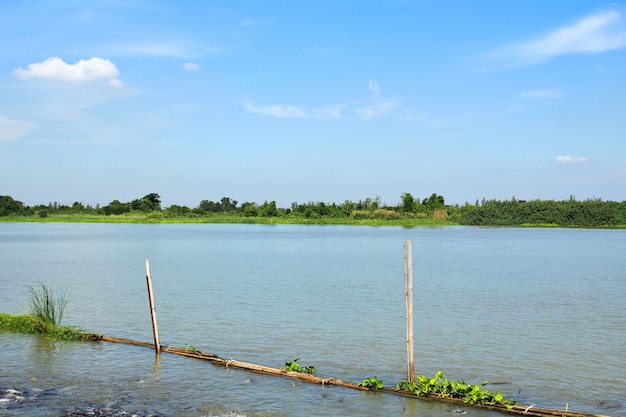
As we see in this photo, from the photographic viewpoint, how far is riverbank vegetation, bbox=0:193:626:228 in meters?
65.6

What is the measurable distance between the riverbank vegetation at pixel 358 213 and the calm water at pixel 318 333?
4313 cm

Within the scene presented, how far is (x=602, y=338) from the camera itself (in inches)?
473

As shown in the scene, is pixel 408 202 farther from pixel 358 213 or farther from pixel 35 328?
pixel 35 328

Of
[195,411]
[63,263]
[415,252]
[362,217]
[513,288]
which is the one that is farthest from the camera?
[362,217]

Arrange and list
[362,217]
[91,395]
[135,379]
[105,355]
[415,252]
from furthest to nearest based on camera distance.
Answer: [362,217], [415,252], [105,355], [135,379], [91,395]

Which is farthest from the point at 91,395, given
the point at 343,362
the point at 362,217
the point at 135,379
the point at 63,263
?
the point at 362,217

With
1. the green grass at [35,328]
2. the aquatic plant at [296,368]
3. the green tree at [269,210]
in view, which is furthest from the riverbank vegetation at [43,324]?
the green tree at [269,210]

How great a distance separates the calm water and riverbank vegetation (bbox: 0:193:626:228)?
1698 inches

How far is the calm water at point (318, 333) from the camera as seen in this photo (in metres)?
8.02

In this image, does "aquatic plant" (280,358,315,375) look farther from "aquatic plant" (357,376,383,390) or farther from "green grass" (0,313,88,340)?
"green grass" (0,313,88,340)

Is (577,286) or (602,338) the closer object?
(602,338)

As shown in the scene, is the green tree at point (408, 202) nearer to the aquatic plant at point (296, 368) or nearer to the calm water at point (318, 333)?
the calm water at point (318, 333)

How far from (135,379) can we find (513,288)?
538 inches

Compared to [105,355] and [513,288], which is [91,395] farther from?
[513,288]
